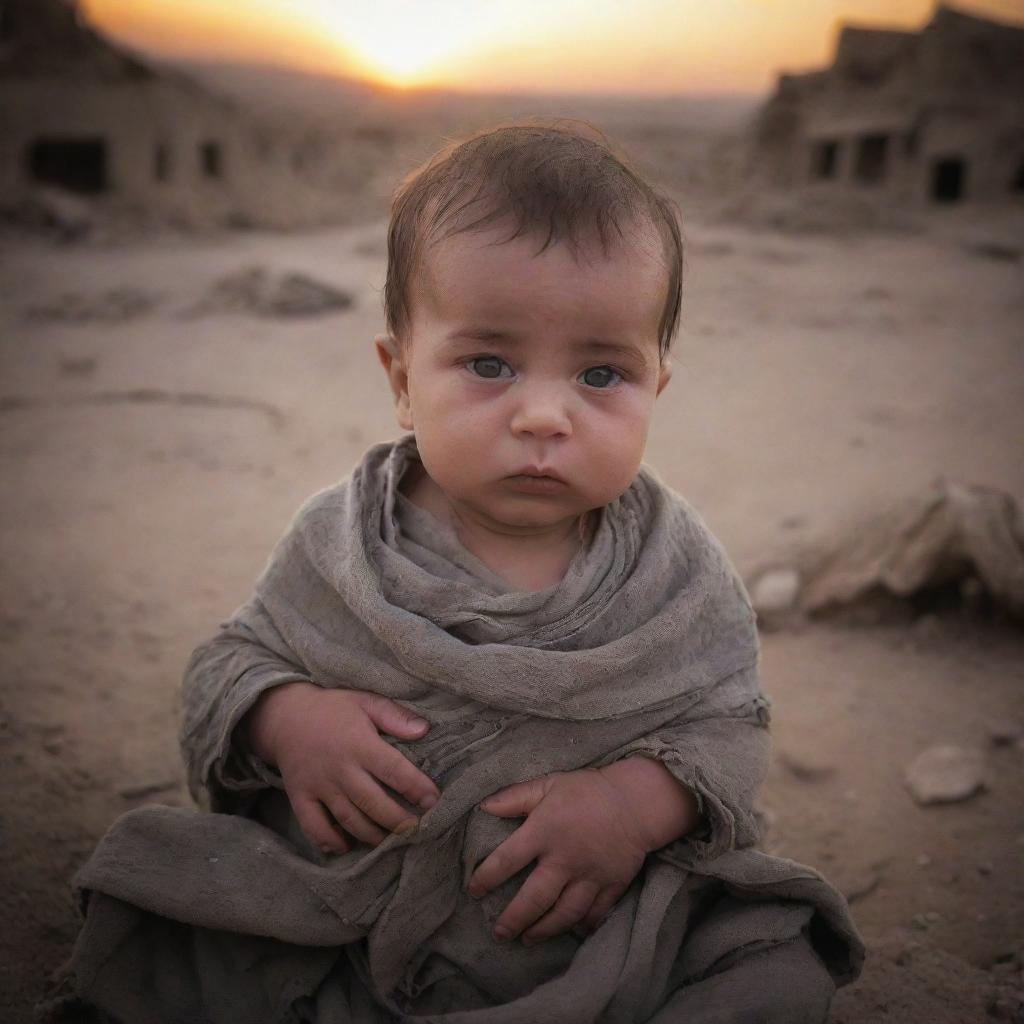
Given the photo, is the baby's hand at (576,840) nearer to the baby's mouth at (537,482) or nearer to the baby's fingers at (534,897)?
the baby's fingers at (534,897)

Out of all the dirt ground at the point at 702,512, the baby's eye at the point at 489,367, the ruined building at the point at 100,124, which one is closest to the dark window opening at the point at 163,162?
the ruined building at the point at 100,124

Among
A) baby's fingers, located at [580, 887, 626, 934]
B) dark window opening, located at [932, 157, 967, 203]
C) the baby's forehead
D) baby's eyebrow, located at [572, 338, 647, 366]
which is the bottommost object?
baby's fingers, located at [580, 887, 626, 934]

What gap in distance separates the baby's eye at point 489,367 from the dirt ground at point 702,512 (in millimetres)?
1432

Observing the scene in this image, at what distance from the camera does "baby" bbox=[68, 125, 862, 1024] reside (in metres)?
1.33

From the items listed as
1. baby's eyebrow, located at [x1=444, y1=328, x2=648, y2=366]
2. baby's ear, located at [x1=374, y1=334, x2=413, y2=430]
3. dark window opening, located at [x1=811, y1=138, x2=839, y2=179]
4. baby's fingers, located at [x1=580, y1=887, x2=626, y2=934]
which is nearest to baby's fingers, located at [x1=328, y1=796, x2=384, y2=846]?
baby's fingers, located at [x1=580, y1=887, x2=626, y2=934]

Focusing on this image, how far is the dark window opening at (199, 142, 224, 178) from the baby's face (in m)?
18.5

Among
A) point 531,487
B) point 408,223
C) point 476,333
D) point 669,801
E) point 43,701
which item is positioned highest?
point 408,223

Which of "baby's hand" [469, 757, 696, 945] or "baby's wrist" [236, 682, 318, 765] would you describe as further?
"baby's wrist" [236, 682, 318, 765]

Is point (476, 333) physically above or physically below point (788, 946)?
above

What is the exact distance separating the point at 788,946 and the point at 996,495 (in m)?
2.08

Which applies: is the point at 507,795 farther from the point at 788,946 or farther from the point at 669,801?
the point at 788,946

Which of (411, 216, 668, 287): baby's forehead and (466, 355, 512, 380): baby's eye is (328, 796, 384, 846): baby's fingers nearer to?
(466, 355, 512, 380): baby's eye

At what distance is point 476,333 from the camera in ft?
4.35

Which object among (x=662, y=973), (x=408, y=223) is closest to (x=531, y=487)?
(x=408, y=223)
